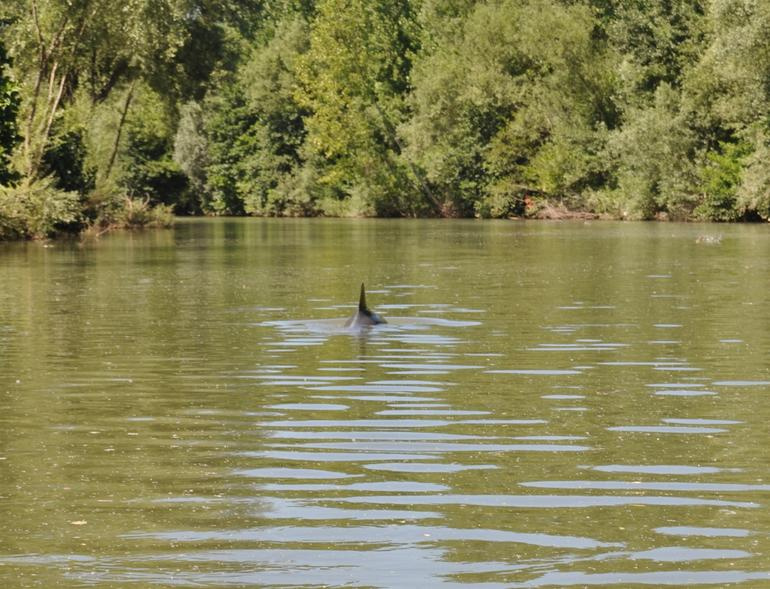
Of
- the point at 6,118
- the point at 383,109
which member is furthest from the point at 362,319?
the point at 383,109

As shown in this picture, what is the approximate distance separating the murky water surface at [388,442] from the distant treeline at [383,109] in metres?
30.9

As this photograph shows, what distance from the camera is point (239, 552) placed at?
8.24 m

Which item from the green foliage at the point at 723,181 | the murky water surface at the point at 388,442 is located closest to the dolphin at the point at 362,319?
the murky water surface at the point at 388,442

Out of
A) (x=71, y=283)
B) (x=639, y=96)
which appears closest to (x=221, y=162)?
(x=639, y=96)

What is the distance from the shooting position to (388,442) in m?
11.8

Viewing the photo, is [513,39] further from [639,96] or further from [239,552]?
[239,552]

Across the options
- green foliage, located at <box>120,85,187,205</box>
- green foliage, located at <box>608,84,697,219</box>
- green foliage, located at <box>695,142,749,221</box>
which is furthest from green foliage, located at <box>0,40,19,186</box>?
green foliage, located at <box>120,85,187,205</box>

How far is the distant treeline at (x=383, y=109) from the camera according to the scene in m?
64.1

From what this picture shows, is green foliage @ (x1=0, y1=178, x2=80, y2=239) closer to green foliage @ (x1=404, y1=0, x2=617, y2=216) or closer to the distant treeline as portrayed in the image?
the distant treeline

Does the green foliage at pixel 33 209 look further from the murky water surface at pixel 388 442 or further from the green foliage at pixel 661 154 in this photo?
the green foliage at pixel 661 154

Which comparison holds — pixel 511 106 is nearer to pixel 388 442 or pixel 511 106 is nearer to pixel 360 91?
pixel 360 91

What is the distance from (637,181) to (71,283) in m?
51.0

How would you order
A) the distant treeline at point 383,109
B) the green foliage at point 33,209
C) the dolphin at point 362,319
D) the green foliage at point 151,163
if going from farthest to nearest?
the green foliage at point 151,163 < the distant treeline at point 383,109 < the green foliage at point 33,209 < the dolphin at point 362,319

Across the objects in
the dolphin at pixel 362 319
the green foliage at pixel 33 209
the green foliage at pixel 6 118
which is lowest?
the dolphin at pixel 362 319
